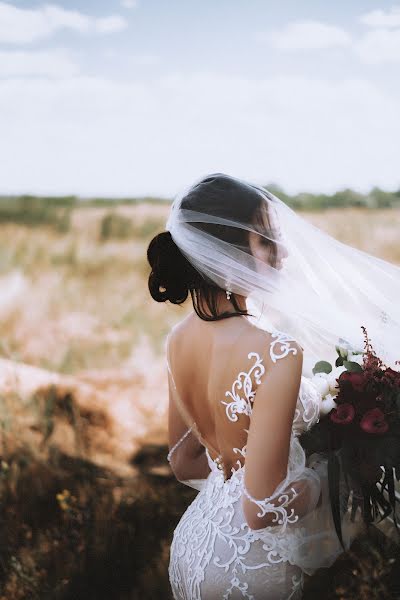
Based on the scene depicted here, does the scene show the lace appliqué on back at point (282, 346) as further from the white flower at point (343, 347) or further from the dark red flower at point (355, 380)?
the white flower at point (343, 347)

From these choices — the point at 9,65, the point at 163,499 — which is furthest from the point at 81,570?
the point at 9,65

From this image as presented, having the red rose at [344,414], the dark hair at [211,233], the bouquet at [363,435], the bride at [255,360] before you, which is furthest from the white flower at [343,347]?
the dark hair at [211,233]

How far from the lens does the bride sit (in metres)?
1.77

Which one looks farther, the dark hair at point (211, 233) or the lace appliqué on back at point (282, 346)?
the dark hair at point (211, 233)

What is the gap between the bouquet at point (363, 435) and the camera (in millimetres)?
1843

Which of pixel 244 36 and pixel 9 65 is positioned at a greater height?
pixel 244 36

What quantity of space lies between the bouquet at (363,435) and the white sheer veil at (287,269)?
0.21 m

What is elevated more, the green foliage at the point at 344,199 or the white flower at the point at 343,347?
the white flower at the point at 343,347

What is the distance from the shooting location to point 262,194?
1891 millimetres

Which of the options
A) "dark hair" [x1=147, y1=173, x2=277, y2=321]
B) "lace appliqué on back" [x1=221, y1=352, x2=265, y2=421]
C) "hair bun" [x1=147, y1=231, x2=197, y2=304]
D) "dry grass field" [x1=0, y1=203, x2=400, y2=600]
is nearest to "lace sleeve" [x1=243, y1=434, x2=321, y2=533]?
"lace appliqué on back" [x1=221, y1=352, x2=265, y2=421]

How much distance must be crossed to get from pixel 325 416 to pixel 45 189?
13821 mm

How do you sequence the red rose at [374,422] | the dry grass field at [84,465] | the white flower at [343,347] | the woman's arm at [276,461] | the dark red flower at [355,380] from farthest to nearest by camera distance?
the dry grass field at [84,465]
the white flower at [343,347]
the dark red flower at [355,380]
the red rose at [374,422]
the woman's arm at [276,461]

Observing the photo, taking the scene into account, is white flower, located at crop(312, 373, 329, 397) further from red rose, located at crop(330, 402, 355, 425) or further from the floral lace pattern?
red rose, located at crop(330, 402, 355, 425)

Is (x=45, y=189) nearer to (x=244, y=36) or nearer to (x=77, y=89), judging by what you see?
(x=244, y=36)
